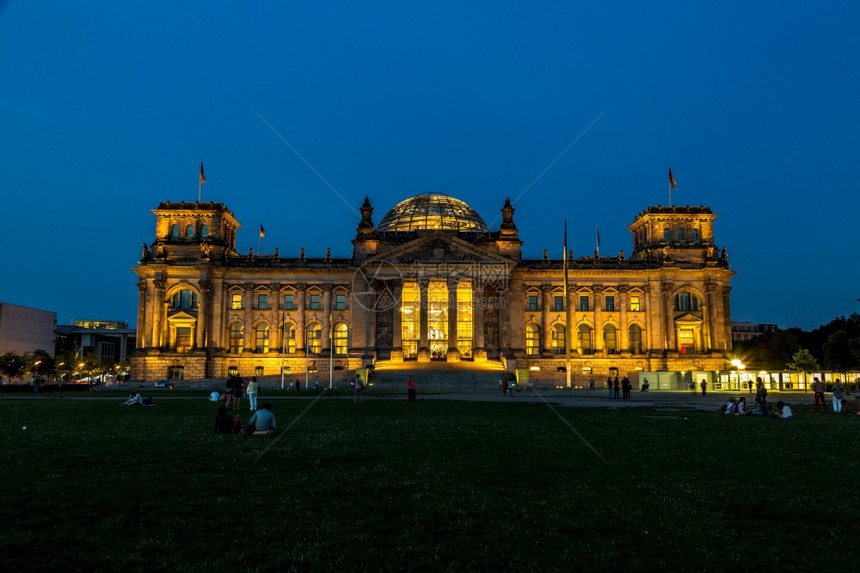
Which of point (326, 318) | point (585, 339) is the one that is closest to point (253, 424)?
point (326, 318)

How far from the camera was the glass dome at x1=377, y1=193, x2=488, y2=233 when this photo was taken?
324ft

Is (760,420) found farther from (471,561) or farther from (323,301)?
(323,301)

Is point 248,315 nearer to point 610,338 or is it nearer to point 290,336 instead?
point 290,336

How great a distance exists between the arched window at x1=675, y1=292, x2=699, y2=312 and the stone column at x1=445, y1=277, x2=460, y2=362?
28769 mm

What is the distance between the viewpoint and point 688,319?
87.9 metres

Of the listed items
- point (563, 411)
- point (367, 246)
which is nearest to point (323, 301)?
point (367, 246)

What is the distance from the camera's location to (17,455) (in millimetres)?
16797

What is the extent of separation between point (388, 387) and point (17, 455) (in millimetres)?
51857

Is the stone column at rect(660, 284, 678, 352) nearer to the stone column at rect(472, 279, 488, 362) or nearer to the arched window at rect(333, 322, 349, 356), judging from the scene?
the stone column at rect(472, 279, 488, 362)

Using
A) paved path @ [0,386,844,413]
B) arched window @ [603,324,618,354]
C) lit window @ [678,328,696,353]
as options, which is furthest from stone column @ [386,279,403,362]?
lit window @ [678,328,696,353]

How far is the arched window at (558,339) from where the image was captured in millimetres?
90000

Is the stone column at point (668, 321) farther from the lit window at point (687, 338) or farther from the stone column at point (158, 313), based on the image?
the stone column at point (158, 313)

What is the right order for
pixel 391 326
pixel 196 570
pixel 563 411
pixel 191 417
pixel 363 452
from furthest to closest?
pixel 391 326
pixel 563 411
pixel 191 417
pixel 363 452
pixel 196 570

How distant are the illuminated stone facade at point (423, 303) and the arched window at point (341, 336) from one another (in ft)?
0.60
